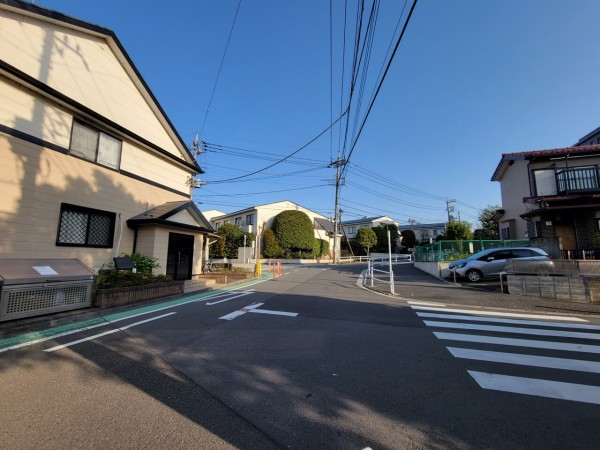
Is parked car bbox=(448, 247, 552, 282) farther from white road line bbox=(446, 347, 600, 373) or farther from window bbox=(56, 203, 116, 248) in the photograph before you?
window bbox=(56, 203, 116, 248)

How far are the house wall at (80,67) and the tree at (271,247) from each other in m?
23.3

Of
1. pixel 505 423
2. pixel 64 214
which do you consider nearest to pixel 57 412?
pixel 505 423

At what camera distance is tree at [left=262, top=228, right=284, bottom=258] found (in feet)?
119

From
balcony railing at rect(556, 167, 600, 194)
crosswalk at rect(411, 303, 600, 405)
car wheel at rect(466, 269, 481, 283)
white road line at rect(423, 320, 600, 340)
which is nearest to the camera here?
crosswalk at rect(411, 303, 600, 405)

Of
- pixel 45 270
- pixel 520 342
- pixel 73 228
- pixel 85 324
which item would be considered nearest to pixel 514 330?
pixel 520 342

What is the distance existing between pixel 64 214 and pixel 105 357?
23.4ft

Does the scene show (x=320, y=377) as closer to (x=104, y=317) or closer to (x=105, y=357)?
(x=105, y=357)

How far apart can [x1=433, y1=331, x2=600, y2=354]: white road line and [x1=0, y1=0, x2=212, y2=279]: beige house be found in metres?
10.5

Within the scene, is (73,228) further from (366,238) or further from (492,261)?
(366,238)

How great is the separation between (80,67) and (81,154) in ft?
10.7

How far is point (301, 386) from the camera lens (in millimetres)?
3449

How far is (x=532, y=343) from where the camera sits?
5230 mm

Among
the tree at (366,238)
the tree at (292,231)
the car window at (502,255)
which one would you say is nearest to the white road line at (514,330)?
the car window at (502,255)

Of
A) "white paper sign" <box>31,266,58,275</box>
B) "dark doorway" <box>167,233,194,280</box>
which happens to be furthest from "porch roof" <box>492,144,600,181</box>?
"white paper sign" <box>31,266,58,275</box>
